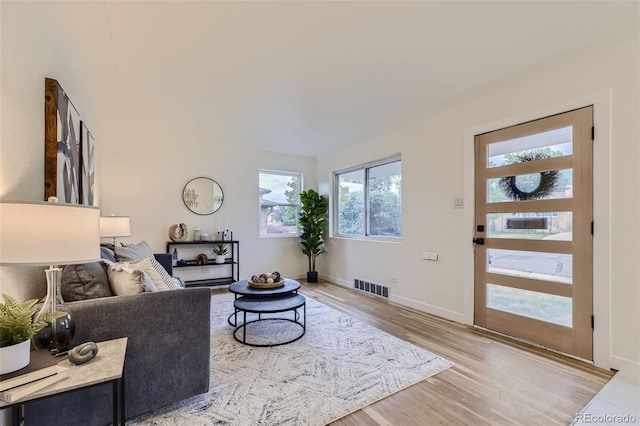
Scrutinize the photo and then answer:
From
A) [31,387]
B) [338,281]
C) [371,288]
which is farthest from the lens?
[338,281]

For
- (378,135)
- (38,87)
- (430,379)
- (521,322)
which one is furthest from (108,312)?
(378,135)

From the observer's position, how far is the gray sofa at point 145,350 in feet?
4.55

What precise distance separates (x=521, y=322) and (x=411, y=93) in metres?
2.48

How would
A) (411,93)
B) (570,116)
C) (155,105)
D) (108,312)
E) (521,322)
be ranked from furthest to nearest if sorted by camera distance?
(155,105), (411,93), (521,322), (570,116), (108,312)

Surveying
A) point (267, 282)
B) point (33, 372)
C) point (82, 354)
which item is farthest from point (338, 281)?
point (33, 372)

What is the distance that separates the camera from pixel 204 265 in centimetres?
460

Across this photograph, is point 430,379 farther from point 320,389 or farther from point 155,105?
point 155,105

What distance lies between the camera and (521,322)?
2.67 meters

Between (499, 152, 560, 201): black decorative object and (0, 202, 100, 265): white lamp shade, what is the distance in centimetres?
321

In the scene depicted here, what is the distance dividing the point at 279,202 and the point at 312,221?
2.59 feet

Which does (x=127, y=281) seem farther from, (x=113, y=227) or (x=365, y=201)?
(x=365, y=201)

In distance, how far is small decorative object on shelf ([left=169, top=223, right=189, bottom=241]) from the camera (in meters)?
4.39

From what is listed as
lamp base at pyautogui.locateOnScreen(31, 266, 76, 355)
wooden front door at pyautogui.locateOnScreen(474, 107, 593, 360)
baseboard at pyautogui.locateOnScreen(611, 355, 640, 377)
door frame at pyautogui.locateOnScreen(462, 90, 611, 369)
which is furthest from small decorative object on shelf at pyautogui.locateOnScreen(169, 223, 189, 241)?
baseboard at pyautogui.locateOnScreen(611, 355, 640, 377)

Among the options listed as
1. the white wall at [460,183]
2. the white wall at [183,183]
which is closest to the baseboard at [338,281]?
the white wall at [460,183]
